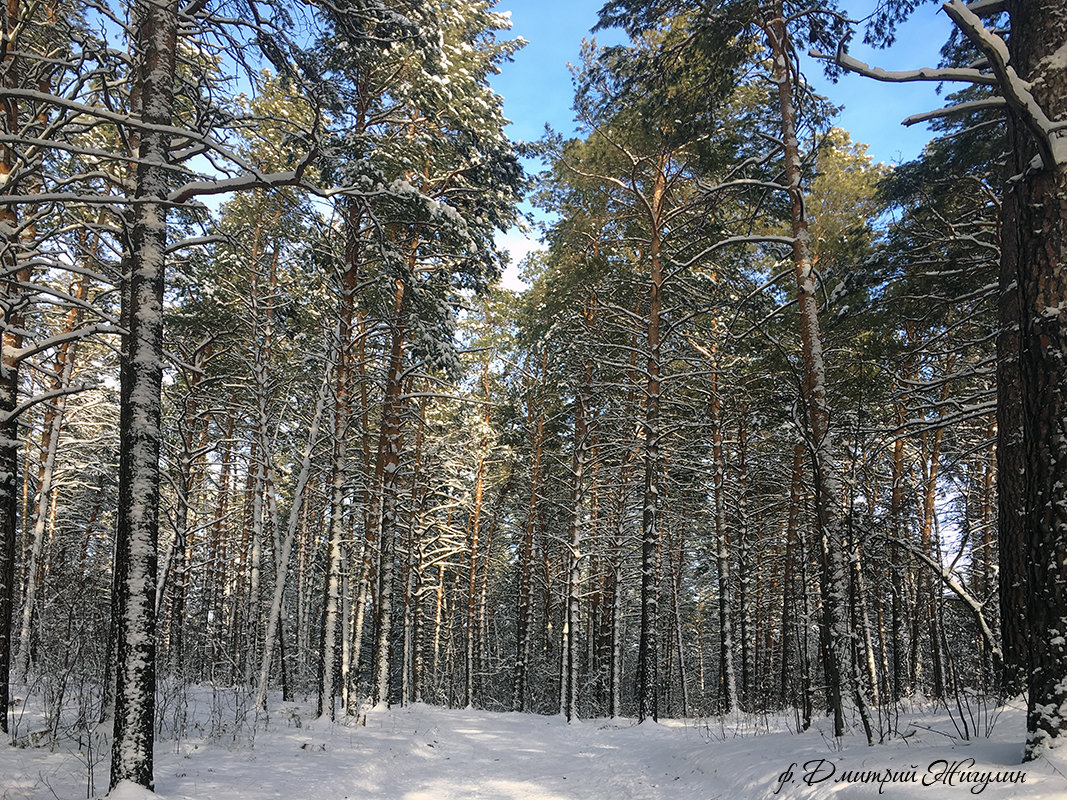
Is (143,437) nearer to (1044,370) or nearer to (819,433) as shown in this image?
(1044,370)

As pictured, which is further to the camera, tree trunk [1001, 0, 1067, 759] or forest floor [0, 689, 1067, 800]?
forest floor [0, 689, 1067, 800]

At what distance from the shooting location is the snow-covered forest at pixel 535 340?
4.66 m

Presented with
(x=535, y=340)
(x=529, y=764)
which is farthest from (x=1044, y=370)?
(x=535, y=340)

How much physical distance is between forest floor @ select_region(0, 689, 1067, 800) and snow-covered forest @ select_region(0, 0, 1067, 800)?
0.08 m

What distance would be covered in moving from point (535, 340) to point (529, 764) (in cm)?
1061

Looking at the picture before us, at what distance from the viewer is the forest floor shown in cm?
359

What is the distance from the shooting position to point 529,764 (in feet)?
29.5

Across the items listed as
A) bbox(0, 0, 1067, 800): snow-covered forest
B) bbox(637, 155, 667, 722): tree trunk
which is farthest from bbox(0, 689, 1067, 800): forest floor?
bbox(637, 155, 667, 722): tree trunk

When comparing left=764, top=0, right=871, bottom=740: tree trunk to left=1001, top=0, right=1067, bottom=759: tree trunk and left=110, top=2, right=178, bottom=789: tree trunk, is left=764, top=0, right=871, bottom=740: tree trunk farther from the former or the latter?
left=110, top=2, right=178, bottom=789: tree trunk

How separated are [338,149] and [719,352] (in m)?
10.1

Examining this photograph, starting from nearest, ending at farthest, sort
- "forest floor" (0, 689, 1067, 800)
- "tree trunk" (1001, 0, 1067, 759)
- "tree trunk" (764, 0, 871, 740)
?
1. "tree trunk" (1001, 0, 1067, 759)
2. "forest floor" (0, 689, 1067, 800)
3. "tree trunk" (764, 0, 871, 740)

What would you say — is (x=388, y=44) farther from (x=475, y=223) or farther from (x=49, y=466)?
(x=49, y=466)

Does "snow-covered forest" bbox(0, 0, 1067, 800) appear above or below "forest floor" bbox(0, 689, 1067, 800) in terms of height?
above

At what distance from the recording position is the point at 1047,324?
3338 millimetres
